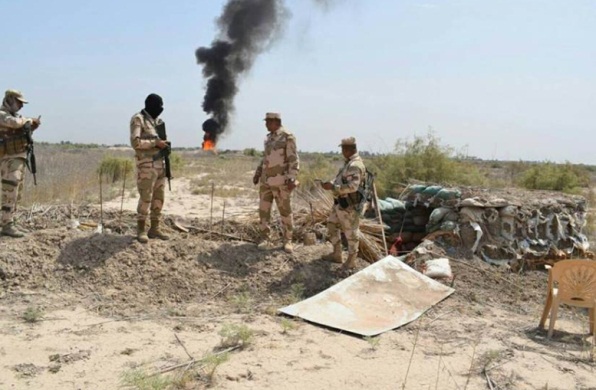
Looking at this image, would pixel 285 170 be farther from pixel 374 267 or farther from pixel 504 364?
pixel 504 364

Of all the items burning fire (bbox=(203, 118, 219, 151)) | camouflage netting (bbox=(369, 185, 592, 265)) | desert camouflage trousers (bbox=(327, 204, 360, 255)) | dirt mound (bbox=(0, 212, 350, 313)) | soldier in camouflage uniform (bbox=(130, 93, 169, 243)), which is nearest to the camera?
dirt mound (bbox=(0, 212, 350, 313))

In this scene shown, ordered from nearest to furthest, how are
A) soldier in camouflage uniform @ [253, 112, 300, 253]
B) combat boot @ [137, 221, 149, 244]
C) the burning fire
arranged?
combat boot @ [137, 221, 149, 244] → soldier in camouflage uniform @ [253, 112, 300, 253] → the burning fire

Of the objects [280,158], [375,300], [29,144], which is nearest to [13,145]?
[29,144]

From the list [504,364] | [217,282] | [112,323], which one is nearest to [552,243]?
[504,364]

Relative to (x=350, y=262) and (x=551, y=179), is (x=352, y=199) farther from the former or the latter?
(x=551, y=179)

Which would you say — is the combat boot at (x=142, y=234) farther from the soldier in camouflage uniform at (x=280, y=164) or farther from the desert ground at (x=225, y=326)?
the soldier in camouflage uniform at (x=280, y=164)

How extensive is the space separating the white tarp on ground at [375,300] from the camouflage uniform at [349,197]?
481 millimetres

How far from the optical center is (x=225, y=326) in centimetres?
480

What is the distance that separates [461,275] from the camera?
737 cm

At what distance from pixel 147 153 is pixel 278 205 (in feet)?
5.92

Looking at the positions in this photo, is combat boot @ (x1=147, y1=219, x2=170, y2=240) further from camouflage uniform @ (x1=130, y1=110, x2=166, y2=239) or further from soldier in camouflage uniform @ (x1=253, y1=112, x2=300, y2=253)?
soldier in camouflage uniform @ (x1=253, y1=112, x2=300, y2=253)

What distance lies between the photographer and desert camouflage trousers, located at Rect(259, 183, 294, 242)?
697cm

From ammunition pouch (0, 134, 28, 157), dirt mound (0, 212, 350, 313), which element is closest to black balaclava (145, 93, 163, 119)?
ammunition pouch (0, 134, 28, 157)

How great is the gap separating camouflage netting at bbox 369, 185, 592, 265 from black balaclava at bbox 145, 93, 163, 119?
442 centimetres
